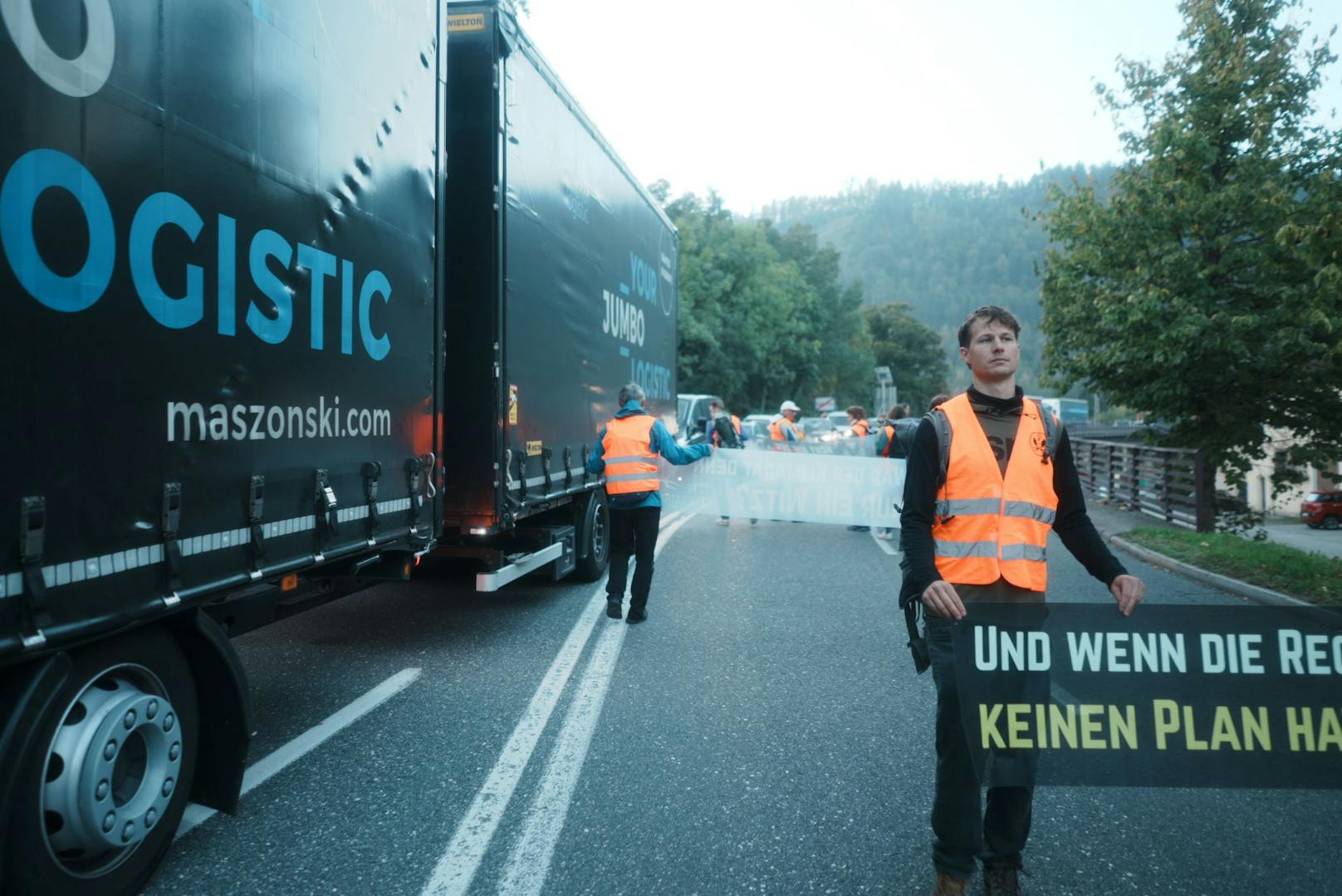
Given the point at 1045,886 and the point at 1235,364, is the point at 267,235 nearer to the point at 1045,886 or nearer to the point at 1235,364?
the point at 1045,886

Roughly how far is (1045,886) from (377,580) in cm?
359

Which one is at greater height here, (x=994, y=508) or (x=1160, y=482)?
(x=994, y=508)

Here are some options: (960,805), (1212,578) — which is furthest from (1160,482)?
(960,805)

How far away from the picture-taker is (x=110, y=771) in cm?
295

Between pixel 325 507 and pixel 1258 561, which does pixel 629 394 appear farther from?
pixel 1258 561

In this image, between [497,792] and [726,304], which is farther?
[726,304]

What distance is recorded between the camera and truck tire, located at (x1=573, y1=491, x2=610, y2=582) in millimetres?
8883

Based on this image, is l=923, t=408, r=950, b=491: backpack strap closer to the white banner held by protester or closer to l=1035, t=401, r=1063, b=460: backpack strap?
l=1035, t=401, r=1063, b=460: backpack strap

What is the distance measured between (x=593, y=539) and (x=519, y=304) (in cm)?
308

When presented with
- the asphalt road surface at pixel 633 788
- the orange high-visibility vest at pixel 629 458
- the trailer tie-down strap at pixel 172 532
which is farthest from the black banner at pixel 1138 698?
the orange high-visibility vest at pixel 629 458

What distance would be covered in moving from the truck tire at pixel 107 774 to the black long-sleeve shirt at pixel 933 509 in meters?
2.46

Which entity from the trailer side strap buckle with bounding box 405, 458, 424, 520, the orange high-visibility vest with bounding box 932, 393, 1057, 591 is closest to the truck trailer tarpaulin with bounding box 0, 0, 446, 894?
the trailer side strap buckle with bounding box 405, 458, 424, 520

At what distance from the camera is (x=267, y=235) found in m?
3.73

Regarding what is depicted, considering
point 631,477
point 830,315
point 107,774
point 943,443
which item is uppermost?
point 830,315
